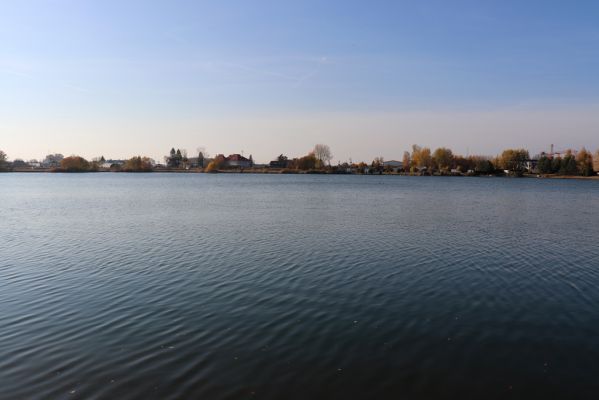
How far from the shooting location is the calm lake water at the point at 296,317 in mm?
8633

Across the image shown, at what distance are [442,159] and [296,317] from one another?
19879 centimetres

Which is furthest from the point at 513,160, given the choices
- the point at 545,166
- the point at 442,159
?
the point at 442,159

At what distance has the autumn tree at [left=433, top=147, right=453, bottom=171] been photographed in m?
196

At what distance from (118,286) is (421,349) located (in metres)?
11.1

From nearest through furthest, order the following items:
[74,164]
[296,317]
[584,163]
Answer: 1. [296,317]
2. [584,163]
3. [74,164]

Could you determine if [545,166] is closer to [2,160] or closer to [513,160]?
[513,160]

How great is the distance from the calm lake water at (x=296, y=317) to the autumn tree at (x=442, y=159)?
179 meters

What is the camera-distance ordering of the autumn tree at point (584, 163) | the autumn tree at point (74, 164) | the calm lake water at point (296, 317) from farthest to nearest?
1. the autumn tree at point (74, 164)
2. the autumn tree at point (584, 163)
3. the calm lake water at point (296, 317)

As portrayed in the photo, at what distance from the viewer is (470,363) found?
31.3 feet

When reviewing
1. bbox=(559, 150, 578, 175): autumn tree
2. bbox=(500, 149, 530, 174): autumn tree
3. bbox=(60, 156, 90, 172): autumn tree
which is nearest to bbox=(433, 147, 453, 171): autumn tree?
bbox=(500, 149, 530, 174): autumn tree

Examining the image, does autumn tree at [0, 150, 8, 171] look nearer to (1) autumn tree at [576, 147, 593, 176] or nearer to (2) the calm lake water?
(2) the calm lake water

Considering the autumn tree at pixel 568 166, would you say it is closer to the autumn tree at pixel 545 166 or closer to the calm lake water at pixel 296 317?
the autumn tree at pixel 545 166

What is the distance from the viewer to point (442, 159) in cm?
19650

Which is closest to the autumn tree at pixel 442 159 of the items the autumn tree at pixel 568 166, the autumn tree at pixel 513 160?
the autumn tree at pixel 513 160
